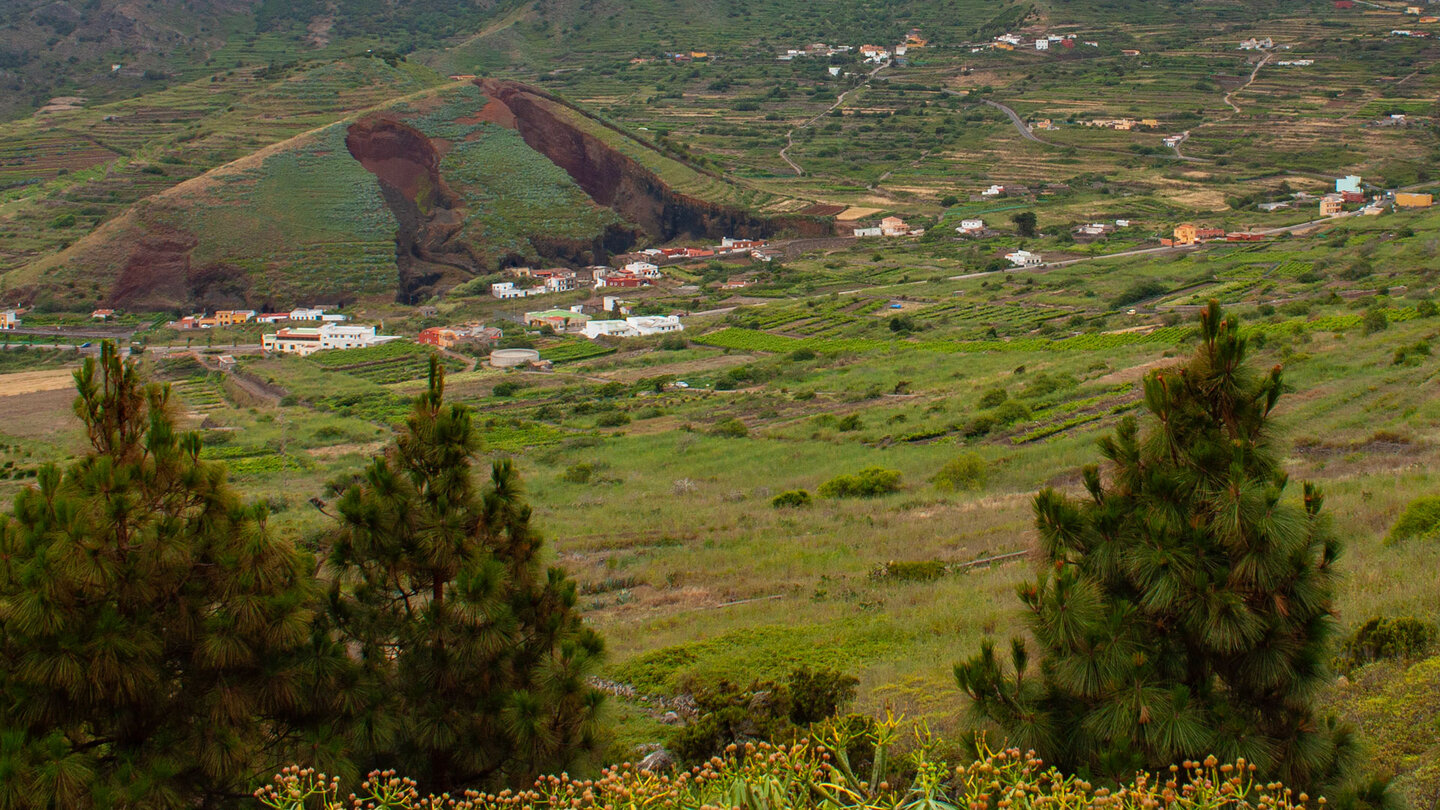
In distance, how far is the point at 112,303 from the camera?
5644cm

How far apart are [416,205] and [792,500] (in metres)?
57.7

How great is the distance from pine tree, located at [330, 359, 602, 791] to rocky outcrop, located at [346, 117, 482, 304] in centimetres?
5953

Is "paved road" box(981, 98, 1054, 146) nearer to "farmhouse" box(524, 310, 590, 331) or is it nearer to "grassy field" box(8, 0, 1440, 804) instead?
"grassy field" box(8, 0, 1440, 804)

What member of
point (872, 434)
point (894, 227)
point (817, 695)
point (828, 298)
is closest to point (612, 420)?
point (872, 434)

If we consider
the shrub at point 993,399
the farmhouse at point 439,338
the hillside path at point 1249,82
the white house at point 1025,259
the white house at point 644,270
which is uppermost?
the hillside path at point 1249,82

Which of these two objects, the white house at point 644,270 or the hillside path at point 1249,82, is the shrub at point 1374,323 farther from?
the hillside path at point 1249,82

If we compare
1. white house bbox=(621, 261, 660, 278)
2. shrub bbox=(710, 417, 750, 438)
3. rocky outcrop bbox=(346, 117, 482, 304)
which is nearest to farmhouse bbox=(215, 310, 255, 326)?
rocky outcrop bbox=(346, 117, 482, 304)

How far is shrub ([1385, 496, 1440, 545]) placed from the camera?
10.1 metres

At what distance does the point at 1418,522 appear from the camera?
404 inches

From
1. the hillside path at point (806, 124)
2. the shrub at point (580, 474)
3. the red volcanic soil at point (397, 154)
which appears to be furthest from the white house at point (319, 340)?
the hillside path at point (806, 124)

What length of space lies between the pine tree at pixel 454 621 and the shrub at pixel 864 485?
41.1 feet

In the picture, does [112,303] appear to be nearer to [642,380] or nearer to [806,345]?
[642,380]

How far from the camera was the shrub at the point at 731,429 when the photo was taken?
2730 cm

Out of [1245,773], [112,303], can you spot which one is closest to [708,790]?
[1245,773]
